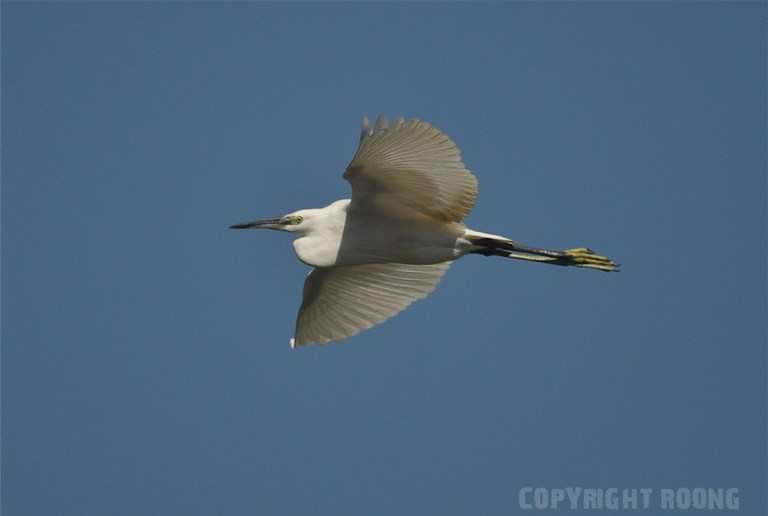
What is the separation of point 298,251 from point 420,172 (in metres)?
1.29

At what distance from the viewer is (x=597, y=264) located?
9.62 m

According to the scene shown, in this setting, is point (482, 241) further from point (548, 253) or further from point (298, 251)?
point (298, 251)

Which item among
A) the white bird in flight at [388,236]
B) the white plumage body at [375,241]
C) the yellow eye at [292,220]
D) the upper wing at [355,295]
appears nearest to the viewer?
the white bird in flight at [388,236]

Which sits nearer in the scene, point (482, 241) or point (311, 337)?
point (482, 241)

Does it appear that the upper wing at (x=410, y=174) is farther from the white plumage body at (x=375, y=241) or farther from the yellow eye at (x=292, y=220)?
the yellow eye at (x=292, y=220)

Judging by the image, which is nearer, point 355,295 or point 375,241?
point 375,241

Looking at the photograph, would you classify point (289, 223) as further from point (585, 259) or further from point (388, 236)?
point (585, 259)

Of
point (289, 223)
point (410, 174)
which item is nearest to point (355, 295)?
point (289, 223)

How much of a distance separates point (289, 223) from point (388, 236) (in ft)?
2.98

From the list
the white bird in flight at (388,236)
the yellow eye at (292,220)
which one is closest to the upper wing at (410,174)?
the white bird in flight at (388,236)

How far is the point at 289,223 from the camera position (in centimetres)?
934

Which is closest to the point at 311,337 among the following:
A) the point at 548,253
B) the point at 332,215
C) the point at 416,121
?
the point at 332,215

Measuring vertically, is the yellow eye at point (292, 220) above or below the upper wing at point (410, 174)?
below

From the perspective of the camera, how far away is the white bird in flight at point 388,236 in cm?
814
